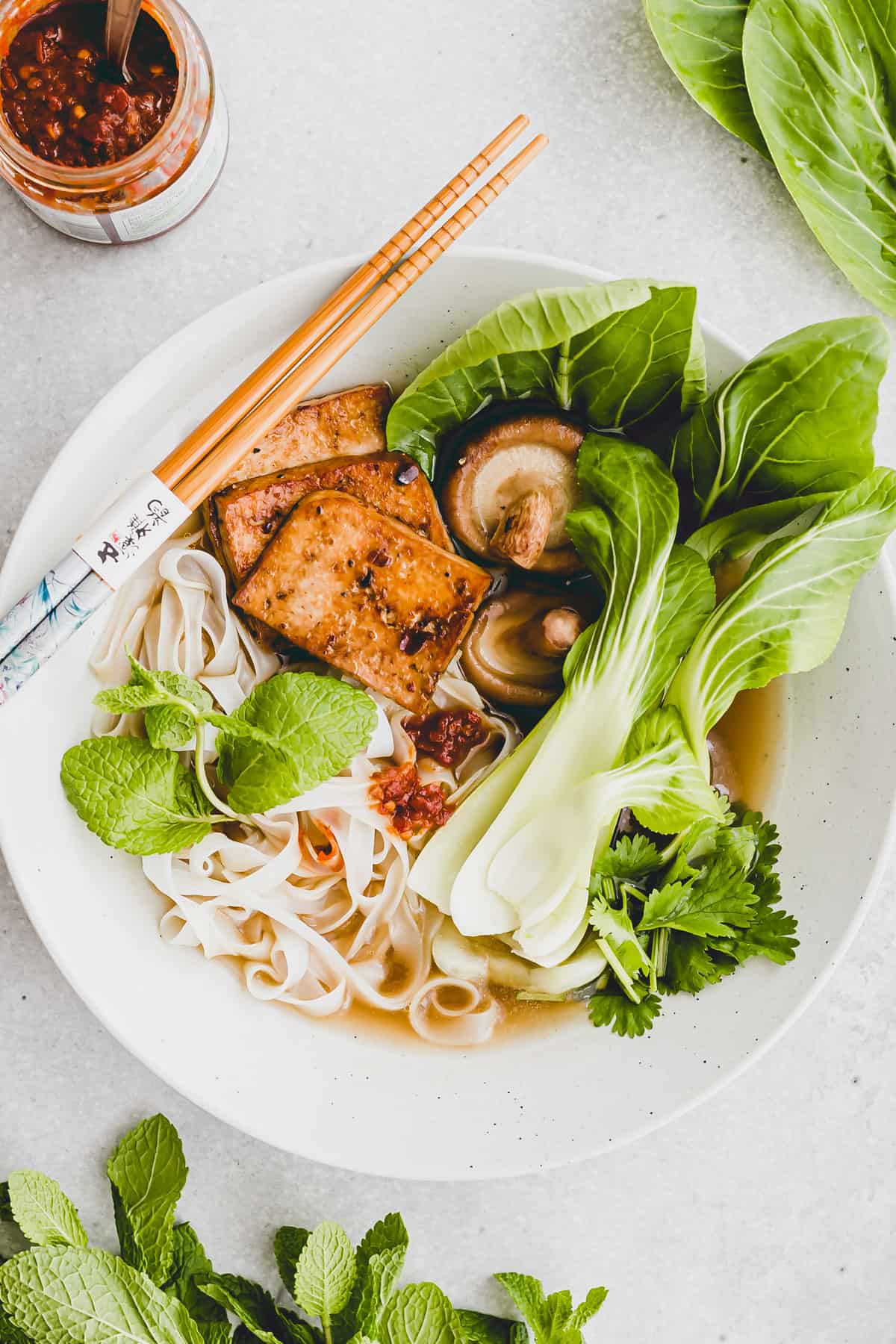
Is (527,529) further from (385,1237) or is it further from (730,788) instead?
(385,1237)

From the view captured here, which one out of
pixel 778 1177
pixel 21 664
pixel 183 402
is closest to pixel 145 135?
pixel 183 402

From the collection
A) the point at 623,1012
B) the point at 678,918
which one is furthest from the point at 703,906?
the point at 623,1012

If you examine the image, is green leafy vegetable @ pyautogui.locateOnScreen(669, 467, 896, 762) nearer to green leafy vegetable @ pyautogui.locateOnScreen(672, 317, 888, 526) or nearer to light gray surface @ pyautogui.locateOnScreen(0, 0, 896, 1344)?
green leafy vegetable @ pyautogui.locateOnScreen(672, 317, 888, 526)

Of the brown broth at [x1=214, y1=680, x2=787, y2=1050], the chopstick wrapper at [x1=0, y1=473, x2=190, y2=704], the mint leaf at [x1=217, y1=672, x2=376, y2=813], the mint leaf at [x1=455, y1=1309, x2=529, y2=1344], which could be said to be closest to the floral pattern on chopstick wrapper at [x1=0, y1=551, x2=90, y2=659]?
the chopstick wrapper at [x1=0, y1=473, x2=190, y2=704]

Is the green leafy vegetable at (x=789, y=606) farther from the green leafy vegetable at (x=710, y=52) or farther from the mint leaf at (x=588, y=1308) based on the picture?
the mint leaf at (x=588, y=1308)

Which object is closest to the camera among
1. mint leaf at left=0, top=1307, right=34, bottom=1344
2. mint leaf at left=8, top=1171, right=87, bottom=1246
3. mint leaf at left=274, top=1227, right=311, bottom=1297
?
mint leaf at left=0, top=1307, right=34, bottom=1344
